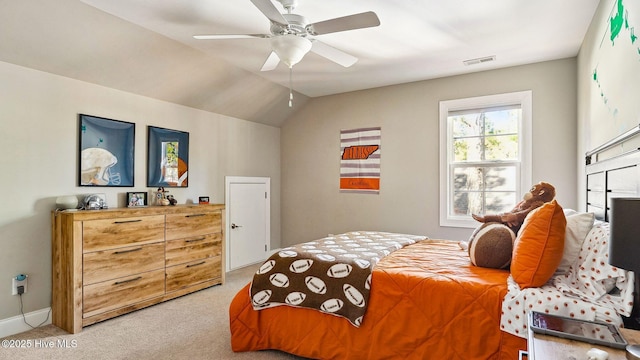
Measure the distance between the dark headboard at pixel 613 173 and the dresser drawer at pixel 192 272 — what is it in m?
3.56

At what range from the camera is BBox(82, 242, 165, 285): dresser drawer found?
291cm

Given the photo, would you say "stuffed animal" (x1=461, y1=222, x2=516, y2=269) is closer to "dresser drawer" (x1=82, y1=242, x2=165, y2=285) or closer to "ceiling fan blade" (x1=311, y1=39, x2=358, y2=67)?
"ceiling fan blade" (x1=311, y1=39, x2=358, y2=67)

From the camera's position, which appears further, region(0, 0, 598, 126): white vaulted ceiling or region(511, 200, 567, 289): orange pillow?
region(0, 0, 598, 126): white vaulted ceiling

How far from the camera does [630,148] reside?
187 centimetres

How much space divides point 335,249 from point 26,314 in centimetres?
261

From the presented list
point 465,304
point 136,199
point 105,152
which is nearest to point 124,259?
point 136,199

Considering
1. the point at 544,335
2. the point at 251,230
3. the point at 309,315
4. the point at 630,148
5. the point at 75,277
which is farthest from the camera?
the point at 251,230

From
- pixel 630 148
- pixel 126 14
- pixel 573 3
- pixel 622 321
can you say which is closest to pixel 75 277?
pixel 126 14

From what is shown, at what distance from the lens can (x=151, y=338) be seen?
2721mm

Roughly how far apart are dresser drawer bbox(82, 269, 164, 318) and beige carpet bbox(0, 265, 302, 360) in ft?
0.41

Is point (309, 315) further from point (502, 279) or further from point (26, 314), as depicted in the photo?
point (26, 314)

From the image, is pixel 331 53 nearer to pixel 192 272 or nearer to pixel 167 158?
pixel 167 158

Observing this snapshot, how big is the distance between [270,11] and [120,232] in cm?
234

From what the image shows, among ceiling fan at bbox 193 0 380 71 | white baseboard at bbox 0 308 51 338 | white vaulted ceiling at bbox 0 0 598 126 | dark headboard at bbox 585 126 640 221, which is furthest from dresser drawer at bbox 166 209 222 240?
dark headboard at bbox 585 126 640 221
